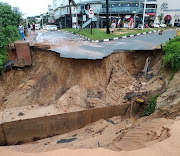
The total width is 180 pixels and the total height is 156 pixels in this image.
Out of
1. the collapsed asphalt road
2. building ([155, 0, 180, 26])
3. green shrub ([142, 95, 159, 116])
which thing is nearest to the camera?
green shrub ([142, 95, 159, 116])

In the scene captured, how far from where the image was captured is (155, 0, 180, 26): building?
2885 cm

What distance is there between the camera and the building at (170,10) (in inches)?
1136

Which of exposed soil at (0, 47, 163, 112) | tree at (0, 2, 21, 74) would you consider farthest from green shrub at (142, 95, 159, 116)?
tree at (0, 2, 21, 74)

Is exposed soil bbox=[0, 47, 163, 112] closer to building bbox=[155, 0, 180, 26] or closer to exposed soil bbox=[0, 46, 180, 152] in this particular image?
exposed soil bbox=[0, 46, 180, 152]

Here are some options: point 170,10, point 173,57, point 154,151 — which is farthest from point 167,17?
point 154,151

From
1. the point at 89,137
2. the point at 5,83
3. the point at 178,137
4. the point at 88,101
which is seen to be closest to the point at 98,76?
the point at 88,101

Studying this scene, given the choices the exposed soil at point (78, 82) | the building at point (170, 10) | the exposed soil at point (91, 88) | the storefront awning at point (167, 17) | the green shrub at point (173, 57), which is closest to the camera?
the exposed soil at point (91, 88)

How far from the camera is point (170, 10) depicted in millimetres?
29406

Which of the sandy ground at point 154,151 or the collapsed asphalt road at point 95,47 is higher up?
the collapsed asphalt road at point 95,47

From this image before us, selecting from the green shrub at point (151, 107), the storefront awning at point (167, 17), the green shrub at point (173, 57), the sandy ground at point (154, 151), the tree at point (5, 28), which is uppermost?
the storefront awning at point (167, 17)

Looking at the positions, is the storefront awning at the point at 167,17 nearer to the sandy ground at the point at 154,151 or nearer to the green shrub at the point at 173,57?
the green shrub at the point at 173,57

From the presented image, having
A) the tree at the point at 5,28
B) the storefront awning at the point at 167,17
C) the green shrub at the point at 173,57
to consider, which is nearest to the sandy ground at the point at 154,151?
the green shrub at the point at 173,57

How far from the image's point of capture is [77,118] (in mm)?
6863

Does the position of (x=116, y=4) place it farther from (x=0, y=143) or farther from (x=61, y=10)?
(x=0, y=143)
